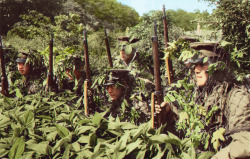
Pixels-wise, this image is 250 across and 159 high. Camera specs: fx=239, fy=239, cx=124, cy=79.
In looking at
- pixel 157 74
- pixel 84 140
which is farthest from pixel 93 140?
pixel 157 74

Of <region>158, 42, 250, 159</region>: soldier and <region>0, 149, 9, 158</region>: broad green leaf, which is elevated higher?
<region>158, 42, 250, 159</region>: soldier

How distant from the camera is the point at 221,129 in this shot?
1.83 metres

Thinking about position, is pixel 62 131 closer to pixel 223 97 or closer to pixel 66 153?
pixel 66 153

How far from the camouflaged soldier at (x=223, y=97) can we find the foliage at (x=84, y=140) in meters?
0.22

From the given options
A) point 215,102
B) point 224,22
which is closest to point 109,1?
point 224,22

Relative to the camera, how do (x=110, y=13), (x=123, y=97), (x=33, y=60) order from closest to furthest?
1. (x=123, y=97)
2. (x=33, y=60)
3. (x=110, y=13)

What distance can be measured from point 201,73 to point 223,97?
0.30m

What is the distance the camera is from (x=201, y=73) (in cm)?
214

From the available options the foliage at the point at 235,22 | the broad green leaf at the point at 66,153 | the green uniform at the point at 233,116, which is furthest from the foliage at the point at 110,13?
the broad green leaf at the point at 66,153

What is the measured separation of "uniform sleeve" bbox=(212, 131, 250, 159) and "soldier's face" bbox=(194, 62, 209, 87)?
0.59m

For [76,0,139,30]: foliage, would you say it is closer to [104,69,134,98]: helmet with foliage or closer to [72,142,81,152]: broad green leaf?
[104,69,134,98]: helmet with foliage

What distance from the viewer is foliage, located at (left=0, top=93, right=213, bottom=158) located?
5.24 ft

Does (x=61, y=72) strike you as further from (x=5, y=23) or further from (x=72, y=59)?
(x=5, y=23)

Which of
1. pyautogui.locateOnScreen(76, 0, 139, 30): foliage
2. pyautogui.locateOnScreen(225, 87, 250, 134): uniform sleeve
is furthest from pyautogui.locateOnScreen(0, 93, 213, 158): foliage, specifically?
pyautogui.locateOnScreen(76, 0, 139, 30): foliage
